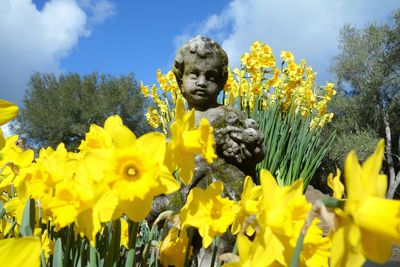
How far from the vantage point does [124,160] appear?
2.43ft

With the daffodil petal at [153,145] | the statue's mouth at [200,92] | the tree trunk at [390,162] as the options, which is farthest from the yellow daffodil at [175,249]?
the tree trunk at [390,162]

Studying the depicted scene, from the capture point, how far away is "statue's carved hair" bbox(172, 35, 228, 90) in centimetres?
274

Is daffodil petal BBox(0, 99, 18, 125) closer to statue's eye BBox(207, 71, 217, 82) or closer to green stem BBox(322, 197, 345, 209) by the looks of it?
green stem BBox(322, 197, 345, 209)

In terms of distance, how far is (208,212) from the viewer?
2.95ft

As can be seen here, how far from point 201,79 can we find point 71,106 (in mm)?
22895

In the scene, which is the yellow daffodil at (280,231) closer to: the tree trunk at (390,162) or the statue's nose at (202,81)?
the statue's nose at (202,81)

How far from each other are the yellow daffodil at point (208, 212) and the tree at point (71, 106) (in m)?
24.1

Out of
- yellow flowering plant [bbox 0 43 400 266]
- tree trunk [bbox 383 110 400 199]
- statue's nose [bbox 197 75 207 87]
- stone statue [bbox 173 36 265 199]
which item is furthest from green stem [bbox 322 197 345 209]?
tree trunk [bbox 383 110 400 199]

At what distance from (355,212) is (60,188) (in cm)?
61

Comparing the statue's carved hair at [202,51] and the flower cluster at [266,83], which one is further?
the flower cluster at [266,83]

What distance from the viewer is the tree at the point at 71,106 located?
2389 cm

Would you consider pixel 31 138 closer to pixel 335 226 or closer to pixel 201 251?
pixel 201 251

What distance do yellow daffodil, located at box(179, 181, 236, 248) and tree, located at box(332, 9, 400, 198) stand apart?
53.1 ft

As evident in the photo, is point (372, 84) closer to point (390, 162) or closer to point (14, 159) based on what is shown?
point (390, 162)
